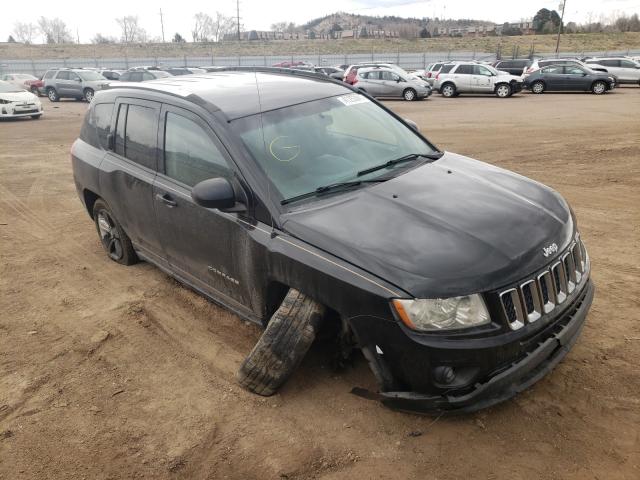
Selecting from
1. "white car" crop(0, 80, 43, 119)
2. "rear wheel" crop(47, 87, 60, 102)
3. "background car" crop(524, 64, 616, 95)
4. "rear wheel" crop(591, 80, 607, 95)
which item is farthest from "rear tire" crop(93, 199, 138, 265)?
"rear wheel" crop(47, 87, 60, 102)

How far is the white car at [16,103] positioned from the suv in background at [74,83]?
6317 mm

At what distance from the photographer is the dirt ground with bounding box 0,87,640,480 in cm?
280

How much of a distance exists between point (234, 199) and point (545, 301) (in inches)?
75.7

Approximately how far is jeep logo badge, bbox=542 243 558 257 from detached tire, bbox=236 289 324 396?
4.25ft

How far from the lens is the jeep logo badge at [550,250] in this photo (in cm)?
290

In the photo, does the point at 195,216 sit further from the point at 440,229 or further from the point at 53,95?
the point at 53,95

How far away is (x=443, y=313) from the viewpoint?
103 inches

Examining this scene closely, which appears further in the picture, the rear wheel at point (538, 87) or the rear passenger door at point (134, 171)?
the rear wheel at point (538, 87)

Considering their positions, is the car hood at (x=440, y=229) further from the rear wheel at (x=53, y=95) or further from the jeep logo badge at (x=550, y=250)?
the rear wheel at (x=53, y=95)

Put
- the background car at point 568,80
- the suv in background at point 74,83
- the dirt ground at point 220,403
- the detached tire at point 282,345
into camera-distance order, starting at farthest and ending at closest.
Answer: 1. the suv in background at point 74,83
2. the background car at point 568,80
3. the detached tire at point 282,345
4. the dirt ground at point 220,403

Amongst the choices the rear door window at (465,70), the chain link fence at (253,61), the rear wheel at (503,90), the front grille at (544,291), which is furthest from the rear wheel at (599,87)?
the chain link fence at (253,61)

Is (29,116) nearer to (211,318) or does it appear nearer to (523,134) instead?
(523,134)

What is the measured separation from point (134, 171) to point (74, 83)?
83.2ft

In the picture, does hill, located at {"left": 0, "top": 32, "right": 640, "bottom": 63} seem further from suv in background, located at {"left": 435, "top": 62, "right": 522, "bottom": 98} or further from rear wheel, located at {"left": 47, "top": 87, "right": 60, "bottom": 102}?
rear wheel, located at {"left": 47, "top": 87, "right": 60, "bottom": 102}
